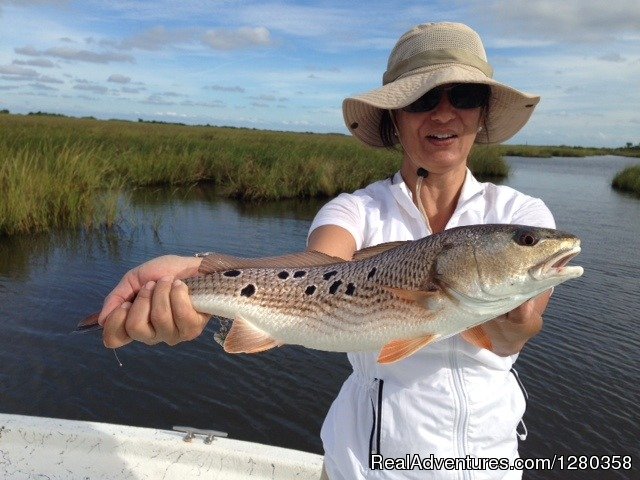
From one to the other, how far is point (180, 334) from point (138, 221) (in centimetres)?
1342

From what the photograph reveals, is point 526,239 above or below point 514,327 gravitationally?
above

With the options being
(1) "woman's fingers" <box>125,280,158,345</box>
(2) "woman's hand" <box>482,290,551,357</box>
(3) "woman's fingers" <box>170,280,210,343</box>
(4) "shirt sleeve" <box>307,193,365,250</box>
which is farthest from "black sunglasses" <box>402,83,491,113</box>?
(1) "woman's fingers" <box>125,280,158,345</box>

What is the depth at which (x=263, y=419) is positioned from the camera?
689 cm

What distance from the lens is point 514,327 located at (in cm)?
245

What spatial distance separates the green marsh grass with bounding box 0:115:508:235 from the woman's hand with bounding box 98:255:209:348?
28.7ft

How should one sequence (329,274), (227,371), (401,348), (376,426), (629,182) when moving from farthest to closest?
(629,182)
(227,371)
(329,274)
(376,426)
(401,348)

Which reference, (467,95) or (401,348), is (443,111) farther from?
(401,348)

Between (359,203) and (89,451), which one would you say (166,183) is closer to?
(89,451)

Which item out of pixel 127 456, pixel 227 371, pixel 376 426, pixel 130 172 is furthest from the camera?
pixel 130 172

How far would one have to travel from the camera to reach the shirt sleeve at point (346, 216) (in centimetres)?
275

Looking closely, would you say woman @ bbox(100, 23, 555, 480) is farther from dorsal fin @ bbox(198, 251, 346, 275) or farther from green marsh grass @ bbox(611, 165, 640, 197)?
green marsh grass @ bbox(611, 165, 640, 197)

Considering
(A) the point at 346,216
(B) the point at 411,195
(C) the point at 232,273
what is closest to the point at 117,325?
(C) the point at 232,273

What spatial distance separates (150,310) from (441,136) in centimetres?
169

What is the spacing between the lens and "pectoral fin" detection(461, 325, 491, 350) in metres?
2.42
